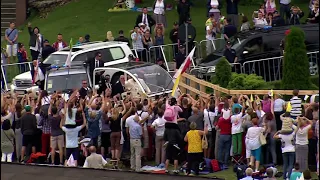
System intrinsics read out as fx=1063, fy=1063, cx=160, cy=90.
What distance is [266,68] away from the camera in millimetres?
31781

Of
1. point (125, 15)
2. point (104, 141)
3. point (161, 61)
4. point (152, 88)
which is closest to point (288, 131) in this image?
point (104, 141)

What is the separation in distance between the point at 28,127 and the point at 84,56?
22.5 ft

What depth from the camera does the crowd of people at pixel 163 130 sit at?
80.6 ft

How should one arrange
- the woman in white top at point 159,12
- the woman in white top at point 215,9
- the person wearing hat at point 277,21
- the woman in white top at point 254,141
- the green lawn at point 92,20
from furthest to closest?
1. the green lawn at point 92,20
2. the woman in white top at point 159,12
3. the woman in white top at point 215,9
4. the person wearing hat at point 277,21
5. the woman in white top at point 254,141

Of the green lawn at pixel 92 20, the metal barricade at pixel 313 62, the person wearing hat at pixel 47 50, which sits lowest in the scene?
the metal barricade at pixel 313 62

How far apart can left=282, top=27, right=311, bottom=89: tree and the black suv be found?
299cm

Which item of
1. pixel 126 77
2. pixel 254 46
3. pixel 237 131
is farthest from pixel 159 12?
pixel 237 131

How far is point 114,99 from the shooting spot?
27969 millimetres

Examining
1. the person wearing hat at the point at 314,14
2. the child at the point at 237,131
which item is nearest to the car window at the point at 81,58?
the person wearing hat at the point at 314,14

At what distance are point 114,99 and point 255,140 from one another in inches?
193

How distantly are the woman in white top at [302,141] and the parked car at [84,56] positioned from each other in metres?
10.9

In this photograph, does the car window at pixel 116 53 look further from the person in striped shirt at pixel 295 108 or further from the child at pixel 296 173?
the child at pixel 296 173

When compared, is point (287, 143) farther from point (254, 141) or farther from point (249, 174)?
point (249, 174)

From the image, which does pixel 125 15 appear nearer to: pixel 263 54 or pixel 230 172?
pixel 263 54
